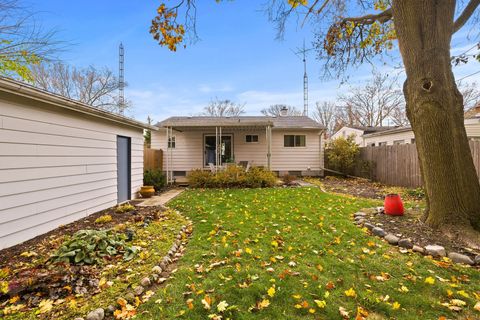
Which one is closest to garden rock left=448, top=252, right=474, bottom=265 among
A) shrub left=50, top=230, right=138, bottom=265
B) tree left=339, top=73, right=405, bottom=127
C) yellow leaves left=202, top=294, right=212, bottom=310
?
yellow leaves left=202, top=294, right=212, bottom=310

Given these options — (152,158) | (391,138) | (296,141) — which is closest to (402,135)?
(391,138)

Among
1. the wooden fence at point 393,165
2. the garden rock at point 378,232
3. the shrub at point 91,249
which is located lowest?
the garden rock at point 378,232

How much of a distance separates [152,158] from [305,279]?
11.4 m

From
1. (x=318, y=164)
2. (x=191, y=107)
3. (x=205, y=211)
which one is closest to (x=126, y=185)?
(x=205, y=211)

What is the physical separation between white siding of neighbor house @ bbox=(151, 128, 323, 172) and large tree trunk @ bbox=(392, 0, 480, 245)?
398 inches

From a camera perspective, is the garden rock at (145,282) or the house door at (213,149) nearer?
the garden rock at (145,282)

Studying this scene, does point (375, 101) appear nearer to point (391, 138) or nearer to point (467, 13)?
point (391, 138)

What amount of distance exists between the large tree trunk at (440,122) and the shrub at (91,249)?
487cm

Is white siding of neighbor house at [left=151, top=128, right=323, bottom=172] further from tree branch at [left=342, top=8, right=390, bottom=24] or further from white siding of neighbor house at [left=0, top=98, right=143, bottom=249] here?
tree branch at [left=342, top=8, right=390, bottom=24]

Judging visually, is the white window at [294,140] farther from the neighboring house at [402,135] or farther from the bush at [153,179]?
the bush at [153,179]

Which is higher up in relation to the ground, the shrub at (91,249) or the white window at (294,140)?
the white window at (294,140)

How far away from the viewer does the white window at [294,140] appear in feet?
46.7

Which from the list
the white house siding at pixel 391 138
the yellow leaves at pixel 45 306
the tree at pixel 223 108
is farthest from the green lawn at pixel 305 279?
the tree at pixel 223 108

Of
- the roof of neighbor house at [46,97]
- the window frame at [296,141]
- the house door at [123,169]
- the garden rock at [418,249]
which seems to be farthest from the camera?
the window frame at [296,141]
